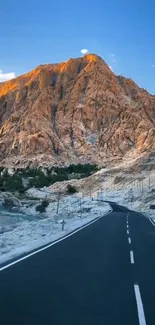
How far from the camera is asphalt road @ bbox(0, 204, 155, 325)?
653 centimetres

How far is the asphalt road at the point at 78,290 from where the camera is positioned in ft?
21.4

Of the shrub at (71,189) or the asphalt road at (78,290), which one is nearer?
the asphalt road at (78,290)

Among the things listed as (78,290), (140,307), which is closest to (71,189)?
(78,290)

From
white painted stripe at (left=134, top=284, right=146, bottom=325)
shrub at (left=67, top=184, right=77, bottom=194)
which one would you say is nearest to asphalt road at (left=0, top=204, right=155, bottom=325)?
white painted stripe at (left=134, top=284, right=146, bottom=325)

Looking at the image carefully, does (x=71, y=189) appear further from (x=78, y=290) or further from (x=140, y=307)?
(x=140, y=307)

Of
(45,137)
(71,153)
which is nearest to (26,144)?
(45,137)

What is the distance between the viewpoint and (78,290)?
848 centimetres

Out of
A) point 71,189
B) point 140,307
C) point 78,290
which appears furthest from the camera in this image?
point 71,189

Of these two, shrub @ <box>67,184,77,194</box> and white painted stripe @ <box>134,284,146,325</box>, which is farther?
shrub @ <box>67,184,77,194</box>

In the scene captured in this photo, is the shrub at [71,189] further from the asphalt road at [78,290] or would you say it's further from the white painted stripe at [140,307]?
the white painted stripe at [140,307]

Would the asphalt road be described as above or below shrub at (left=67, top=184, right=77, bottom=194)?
below

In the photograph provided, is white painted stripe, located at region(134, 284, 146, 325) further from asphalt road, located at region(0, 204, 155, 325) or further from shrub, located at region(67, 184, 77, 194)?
shrub, located at region(67, 184, 77, 194)

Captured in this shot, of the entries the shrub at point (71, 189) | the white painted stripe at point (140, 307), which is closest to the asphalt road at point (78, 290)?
the white painted stripe at point (140, 307)

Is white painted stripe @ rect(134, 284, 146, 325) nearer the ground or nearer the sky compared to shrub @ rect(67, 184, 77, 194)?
nearer the ground
